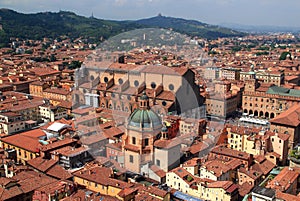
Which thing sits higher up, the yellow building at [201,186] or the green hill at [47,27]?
the green hill at [47,27]

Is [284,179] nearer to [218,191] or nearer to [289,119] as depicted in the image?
[218,191]

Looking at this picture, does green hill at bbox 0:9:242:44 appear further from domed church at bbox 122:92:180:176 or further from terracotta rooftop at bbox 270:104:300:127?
terracotta rooftop at bbox 270:104:300:127

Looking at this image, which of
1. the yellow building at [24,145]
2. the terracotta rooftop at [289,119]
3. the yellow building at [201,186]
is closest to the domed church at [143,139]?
the yellow building at [201,186]

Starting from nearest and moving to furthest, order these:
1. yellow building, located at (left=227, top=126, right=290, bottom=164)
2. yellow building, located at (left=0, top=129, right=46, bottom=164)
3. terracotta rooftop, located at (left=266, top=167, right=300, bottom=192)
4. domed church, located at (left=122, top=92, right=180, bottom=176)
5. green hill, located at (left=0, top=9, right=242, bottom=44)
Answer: terracotta rooftop, located at (left=266, top=167, right=300, bottom=192) < domed church, located at (left=122, top=92, right=180, bottom=176) < yellow building, located at (left=0, top=129, right=46, bottom=164) < yellow building, located at (left=227, top=126, right=290, bottom=164) < green hill, located at (left=0, top=9, right=242, bottom=44)

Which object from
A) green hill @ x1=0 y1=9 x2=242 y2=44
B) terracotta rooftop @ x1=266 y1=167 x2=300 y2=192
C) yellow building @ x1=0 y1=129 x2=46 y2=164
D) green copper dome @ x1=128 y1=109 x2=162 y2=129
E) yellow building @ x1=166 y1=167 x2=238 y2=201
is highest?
green hill @ x1=0 y1=9 x2=242 y2=44

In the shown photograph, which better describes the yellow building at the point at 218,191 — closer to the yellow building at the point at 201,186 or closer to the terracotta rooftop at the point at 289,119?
the yellow building at the point at 201,186

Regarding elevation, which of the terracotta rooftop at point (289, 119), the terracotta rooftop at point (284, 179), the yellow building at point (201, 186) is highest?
the terracotta rooftop at point (289, 119)

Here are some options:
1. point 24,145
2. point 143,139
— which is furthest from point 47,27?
point 143,139

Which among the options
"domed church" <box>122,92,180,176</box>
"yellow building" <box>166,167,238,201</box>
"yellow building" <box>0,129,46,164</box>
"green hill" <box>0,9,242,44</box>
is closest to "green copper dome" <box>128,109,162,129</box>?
"domed church" <box>122,92,180,176</box>
